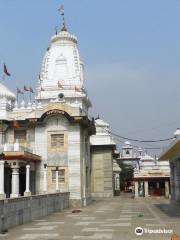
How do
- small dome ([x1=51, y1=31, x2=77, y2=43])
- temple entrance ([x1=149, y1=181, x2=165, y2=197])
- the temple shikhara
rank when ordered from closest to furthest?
the temple shikhara
small dome ([x1=51, y1=31, x2=77, y2=43])
temple entrance ([x1=149, y1=181, x2=165, y2=197])

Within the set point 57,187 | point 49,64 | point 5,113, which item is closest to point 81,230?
point 57,187

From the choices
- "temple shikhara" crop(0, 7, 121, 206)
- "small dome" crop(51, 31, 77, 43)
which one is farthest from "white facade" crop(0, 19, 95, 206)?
"small dome" crop(51, 31, 77, 43)

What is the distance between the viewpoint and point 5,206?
2003 cm

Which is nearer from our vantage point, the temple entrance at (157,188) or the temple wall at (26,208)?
the temple wall at (26,208)

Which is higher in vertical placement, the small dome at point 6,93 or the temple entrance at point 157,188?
the small dome at point 6,93

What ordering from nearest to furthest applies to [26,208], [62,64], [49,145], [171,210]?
[26,208]
[171,210]
[49,145]
[62,64]

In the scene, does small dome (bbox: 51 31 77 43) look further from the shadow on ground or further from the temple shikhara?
the shadow on ground

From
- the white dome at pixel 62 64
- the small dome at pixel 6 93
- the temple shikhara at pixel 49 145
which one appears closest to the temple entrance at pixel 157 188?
the white dome at pixel 62 64

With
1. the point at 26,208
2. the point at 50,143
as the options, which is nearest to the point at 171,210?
the point at 26,208

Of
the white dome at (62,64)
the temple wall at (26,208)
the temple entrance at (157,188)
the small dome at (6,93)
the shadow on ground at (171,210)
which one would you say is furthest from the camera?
the temple entrance at (157,188)

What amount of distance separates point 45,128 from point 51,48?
18.7 metres

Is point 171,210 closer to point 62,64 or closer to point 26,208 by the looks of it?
point 26,208

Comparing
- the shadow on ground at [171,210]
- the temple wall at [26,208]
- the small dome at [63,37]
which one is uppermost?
the small dome at [63,37]

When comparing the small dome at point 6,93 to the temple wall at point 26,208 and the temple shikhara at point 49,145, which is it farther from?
the temple wall at point 26,208
